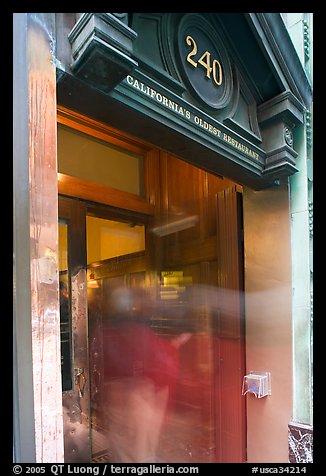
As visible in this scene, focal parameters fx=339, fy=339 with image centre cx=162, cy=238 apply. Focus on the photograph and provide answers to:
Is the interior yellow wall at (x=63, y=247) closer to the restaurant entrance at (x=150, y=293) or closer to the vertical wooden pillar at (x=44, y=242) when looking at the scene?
the restaurant entrance at (x=150, y=293)

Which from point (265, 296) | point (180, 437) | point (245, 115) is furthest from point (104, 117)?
point (180, 437)

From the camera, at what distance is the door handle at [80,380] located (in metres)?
3.13

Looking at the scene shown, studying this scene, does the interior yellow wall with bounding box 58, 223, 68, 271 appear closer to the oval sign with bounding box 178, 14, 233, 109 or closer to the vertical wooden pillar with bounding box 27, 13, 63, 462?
the vertical wooden pillar with bounding box 27, 13, 63, 462

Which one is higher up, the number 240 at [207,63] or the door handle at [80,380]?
the number 240 at [207,63]

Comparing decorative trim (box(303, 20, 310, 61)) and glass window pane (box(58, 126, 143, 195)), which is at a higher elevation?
decorative trim (box(303, 20, 310, 61))

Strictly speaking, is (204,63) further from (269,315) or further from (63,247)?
(269,315)

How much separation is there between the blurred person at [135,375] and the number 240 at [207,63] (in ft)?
8.85

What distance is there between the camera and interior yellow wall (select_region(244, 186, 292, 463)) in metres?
3.30

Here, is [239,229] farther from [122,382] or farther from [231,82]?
[122,382]

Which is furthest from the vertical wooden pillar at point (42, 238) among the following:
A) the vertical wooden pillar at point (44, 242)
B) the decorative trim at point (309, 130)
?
the decorative trim at point (309, 130)

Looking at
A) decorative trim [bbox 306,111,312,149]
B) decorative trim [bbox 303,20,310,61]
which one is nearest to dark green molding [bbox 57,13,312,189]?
decorative trim [bbox 306,111,312,149]

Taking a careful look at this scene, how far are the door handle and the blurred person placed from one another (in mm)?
708

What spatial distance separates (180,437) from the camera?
4.22 m
